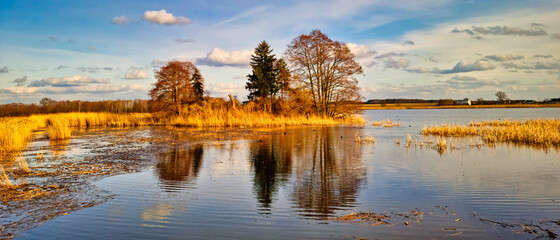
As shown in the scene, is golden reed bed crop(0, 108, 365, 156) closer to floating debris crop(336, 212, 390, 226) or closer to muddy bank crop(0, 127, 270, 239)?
muddy bank crop(0, 127, 270, 239)

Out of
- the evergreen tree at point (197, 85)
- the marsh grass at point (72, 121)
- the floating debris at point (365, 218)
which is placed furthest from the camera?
the evergreen tree at point (197, 85)

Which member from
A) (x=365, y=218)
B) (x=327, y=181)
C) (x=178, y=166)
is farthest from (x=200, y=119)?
(x=365, y=218)

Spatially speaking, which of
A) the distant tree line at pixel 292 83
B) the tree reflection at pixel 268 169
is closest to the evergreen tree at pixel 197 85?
the distant tree line at pixel 292 83

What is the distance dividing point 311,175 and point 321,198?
293cm

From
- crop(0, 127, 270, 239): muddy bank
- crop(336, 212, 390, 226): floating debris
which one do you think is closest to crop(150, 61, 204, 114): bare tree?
crop(0, 127, 270, 239): muddy bank

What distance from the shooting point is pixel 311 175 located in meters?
11.1

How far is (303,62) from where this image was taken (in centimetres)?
3994

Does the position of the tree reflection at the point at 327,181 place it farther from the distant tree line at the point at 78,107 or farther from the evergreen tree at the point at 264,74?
the distant tree line at the point at 78,107

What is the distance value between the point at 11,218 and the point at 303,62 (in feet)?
115

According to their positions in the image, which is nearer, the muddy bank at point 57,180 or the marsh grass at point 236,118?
the muddy bank at point 57,180

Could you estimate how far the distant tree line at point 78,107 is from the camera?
53219mm

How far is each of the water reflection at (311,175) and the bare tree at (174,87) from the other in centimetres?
2442

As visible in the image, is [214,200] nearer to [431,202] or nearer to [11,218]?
[11,218]

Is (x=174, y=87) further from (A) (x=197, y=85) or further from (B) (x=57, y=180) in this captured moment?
(B) (x=57, y=180)
